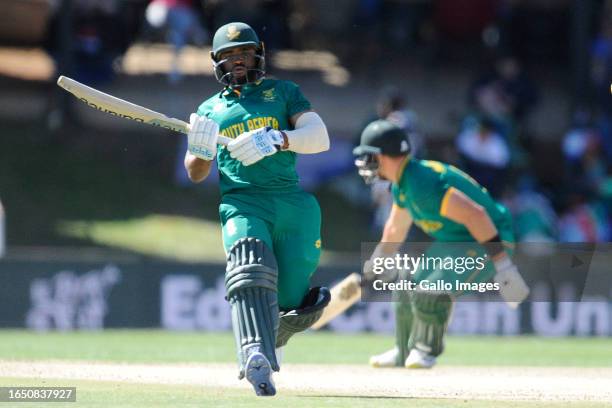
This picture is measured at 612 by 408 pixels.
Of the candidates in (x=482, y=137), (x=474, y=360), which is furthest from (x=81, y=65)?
(x=474, y=360)

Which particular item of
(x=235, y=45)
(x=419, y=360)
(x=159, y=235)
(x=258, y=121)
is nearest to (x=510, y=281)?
(x=419, y=360)

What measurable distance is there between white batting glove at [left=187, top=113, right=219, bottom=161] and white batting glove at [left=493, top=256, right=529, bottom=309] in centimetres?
300

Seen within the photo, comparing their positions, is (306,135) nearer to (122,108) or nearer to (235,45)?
(235,45)

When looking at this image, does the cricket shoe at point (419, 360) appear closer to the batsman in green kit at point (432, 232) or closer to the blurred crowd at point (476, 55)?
the batsman in green kit at point (432, 232)

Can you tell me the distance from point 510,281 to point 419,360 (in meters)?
1.05

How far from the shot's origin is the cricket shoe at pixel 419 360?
35.4 feet

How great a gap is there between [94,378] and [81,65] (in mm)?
9285

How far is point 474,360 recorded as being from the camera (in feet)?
40.1

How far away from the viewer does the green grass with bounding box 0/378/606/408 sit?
25.6 feet

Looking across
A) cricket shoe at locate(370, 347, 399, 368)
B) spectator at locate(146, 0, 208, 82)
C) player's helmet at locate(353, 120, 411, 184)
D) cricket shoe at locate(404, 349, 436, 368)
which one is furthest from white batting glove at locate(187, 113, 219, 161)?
spectator at locate(146, 0, 208, 82)

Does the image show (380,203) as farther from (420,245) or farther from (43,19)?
(43,19)

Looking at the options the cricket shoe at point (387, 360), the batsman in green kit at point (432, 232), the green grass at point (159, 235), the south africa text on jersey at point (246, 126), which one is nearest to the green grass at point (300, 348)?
the cricket shoe at point (387, 360)

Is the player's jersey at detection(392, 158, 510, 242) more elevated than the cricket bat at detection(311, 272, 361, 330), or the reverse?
the player's jersey at detection(392, 158, 510, 242)

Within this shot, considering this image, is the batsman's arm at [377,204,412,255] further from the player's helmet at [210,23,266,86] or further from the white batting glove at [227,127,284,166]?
the white batting glove at [227,127,284,166]
